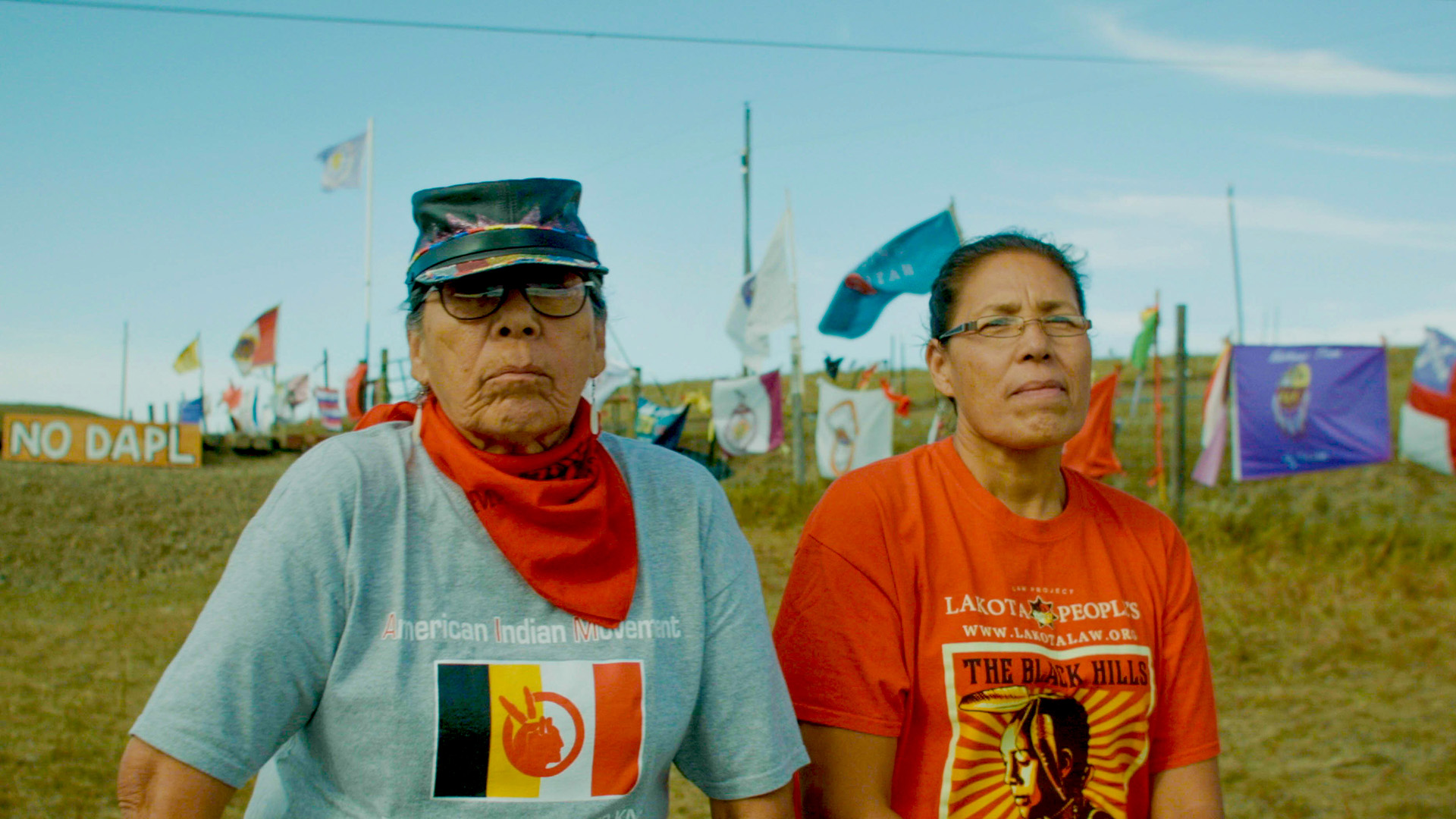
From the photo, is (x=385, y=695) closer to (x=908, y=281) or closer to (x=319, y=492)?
(x=319, y=492)

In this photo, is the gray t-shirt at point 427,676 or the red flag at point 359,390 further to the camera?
the red flag at point 359,390

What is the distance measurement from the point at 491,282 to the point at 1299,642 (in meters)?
6.53

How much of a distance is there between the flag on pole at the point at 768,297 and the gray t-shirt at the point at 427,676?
1117 cm

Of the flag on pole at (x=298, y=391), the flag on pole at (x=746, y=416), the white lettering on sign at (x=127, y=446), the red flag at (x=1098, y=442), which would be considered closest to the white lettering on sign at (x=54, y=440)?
the white lettering on sign at (x=127, y=446)

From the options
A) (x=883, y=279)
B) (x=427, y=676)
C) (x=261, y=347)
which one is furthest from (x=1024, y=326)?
(x=261, y=347)

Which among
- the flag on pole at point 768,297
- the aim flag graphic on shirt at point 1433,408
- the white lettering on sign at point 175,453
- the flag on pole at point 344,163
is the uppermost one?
the flag on pole at point 344,163

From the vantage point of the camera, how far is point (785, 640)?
6.46 feet

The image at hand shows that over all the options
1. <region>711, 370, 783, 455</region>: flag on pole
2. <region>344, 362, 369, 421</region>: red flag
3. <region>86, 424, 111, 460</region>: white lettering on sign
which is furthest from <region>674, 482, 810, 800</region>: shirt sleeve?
<region>86, 424, 111, 460</region>: white lettering on sign

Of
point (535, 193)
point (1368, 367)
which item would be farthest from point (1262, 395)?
point (535, 193)

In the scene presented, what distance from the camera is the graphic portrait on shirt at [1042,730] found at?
1859 millimetres

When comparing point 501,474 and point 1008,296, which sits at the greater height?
point 1008,296

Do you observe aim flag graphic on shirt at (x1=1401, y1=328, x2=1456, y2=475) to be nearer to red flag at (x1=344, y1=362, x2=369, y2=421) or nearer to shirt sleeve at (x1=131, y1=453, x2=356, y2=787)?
red flag at (x1=344, y1=362, x2=369, y2=421)

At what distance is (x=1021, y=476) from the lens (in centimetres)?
213

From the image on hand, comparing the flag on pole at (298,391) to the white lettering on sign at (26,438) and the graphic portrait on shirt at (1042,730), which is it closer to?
the white lettering on sign at (26,438)
